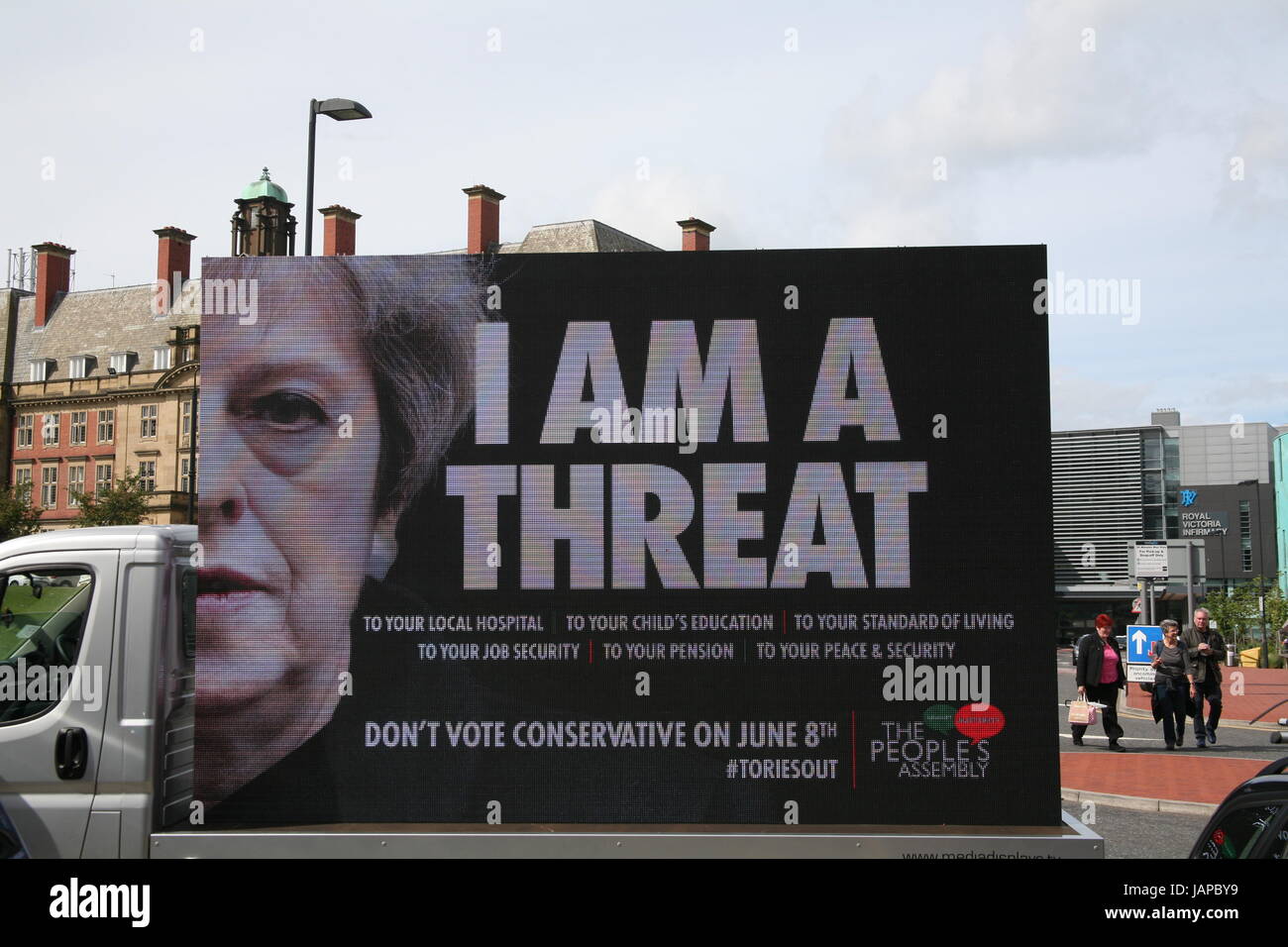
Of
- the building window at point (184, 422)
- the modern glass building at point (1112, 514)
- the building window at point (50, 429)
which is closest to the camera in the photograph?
the modern glass building at point (1112, 514)

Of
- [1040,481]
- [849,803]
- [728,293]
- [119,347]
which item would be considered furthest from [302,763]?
[119,347]

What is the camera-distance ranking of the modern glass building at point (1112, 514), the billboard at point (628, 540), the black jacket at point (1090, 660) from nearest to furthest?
the billboard at point (628, 540)
the black jacket at point (1090, 660)
the modern glass building at point (1112, 514)

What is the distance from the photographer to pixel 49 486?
86.5m

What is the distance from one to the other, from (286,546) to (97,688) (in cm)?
116

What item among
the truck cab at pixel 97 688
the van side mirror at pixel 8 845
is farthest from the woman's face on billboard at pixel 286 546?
the van side mirror at pixel 8 845

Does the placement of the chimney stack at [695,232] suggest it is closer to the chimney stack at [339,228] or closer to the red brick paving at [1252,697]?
the chimney stack at [339,228]

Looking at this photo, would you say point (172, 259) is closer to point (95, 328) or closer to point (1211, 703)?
point (95, 328)

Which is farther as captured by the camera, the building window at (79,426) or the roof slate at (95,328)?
the roof slate at (95,328)

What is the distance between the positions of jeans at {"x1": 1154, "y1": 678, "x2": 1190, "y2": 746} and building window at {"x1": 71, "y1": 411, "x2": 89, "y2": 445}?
82966mm

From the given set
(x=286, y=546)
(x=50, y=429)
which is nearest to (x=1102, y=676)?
(x=286, y=546)

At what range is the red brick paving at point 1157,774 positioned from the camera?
13.1 meters

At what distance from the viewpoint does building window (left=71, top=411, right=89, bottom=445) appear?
280 ft

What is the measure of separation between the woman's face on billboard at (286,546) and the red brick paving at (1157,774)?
9.37 m
